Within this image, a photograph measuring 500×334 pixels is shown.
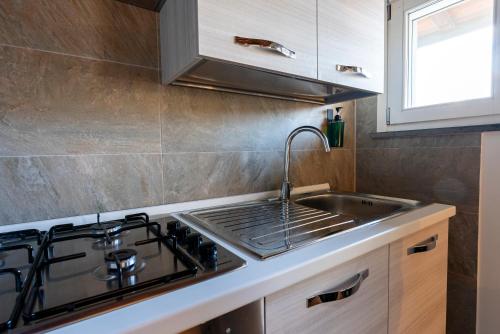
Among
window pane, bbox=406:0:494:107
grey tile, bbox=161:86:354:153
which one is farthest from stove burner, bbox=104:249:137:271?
window pane, bbox=406:0:494:107

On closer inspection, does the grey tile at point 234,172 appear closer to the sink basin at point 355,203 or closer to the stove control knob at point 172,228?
the sink basin at point 355,203

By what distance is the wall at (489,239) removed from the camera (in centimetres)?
108

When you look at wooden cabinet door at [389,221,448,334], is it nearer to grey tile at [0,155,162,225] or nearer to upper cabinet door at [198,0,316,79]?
upper cabinet door at [198,0,316,79]

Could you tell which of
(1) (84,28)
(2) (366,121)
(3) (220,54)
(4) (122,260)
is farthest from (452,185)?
(1) (84,28)

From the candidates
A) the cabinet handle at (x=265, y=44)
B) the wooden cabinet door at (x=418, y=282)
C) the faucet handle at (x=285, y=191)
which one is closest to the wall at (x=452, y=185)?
the wooden cabinet door at (x=418, y=282)

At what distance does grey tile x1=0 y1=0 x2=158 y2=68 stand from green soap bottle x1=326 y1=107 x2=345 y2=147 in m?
0.96

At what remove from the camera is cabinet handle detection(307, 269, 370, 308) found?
1.86ft

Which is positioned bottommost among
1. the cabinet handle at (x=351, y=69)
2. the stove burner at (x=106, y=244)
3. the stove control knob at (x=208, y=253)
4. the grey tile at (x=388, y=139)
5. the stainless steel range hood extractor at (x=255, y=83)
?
the stove burner at (x=106, y=244)

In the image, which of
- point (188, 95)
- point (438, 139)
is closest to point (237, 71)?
point (188, 95)

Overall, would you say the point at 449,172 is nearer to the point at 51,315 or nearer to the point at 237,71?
the point at 237,71

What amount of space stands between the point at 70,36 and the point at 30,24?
10cm

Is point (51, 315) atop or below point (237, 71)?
below

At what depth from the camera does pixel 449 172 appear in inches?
47.5

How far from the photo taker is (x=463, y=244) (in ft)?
3.83
